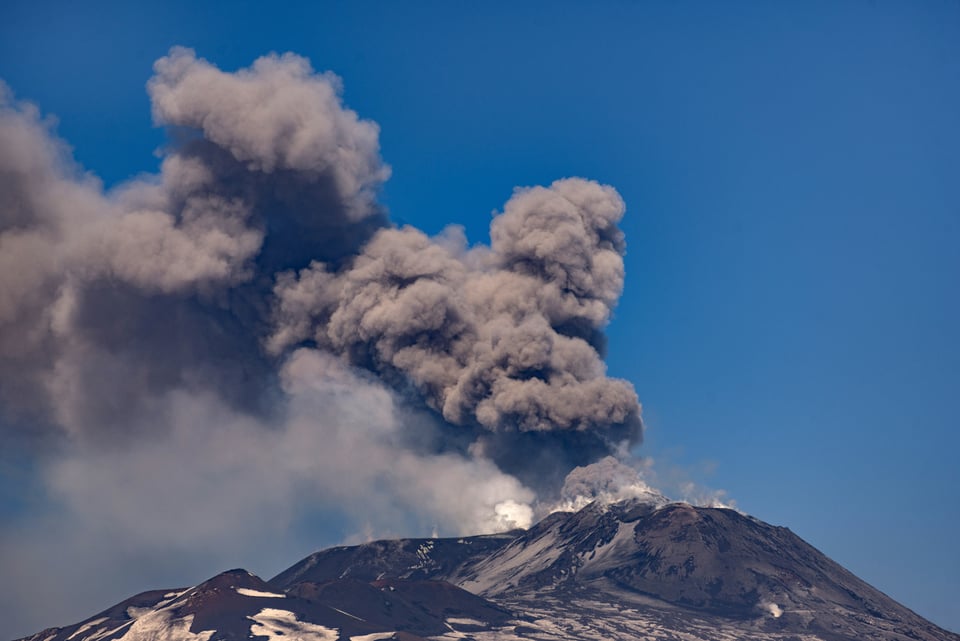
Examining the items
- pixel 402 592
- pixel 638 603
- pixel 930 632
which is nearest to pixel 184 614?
pixel 402 592

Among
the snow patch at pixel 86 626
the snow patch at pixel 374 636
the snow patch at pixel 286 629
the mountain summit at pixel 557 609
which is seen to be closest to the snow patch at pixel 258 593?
the mountain summit at pixel 557 609

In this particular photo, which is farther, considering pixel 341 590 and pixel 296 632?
pixel 341 590

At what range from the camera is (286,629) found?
476 feet

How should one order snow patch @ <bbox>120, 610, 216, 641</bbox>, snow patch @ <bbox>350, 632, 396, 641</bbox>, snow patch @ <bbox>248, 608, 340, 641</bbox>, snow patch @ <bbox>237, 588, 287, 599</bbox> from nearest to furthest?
snow patch @ <bbox>248, 608, 340, 641</bbox> < snow patch @ <bbox>350, 632, 396, 641</bbox> < snow patch @ <bbox>120, 610, 216, 641</bbox> < snow patch @ <bbox>237, 588, 287, 599</bbox>

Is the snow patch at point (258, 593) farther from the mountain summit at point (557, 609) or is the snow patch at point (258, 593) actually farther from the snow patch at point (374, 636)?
the snow patch at point (374, 636)

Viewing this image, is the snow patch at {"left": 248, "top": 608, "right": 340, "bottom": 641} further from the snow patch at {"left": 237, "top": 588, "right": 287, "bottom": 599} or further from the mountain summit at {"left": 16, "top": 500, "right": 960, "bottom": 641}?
the snow patch at {"left": 237, "top": 588, "right": 287, "bottom": 599}

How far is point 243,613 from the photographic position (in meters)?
149

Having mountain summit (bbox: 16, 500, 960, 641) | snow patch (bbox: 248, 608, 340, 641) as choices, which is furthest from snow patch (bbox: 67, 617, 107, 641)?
snow patch (bbox: 248, 608, 340, 641)

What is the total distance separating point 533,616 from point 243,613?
1604 inches

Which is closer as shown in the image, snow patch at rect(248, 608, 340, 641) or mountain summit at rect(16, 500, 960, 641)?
snow patch at rect(248, 608, 340, 641)

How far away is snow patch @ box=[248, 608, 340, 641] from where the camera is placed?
469ft

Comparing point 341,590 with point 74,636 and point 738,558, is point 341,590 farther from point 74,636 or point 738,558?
point 738,558

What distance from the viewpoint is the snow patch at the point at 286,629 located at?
143 metres

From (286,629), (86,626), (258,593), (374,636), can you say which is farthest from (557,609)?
(86,626)
